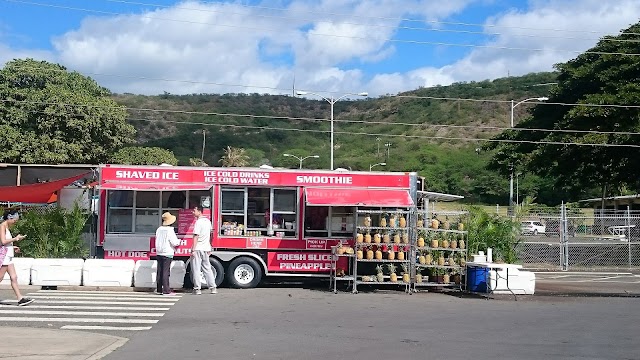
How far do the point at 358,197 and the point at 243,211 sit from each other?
2.92 meters

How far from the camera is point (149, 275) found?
17891 millimetres

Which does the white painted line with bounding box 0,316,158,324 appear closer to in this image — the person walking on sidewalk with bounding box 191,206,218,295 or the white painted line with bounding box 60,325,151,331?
the white painted line with bounding box 60,325,151,331

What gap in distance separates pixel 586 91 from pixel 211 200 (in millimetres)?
24861

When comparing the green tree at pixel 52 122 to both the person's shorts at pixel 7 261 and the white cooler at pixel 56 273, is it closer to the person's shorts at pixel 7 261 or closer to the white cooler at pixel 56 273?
the white cooler at pixel 56 273

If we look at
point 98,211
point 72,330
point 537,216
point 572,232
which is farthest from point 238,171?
point 572,232

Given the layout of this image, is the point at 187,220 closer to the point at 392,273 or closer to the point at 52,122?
the point at 392,273

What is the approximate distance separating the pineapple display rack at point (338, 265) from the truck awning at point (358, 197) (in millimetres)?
1136

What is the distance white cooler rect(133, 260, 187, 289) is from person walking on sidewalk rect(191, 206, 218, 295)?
59 centimetres

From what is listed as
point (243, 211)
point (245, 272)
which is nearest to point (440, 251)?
point (245, 272)

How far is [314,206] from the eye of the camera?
19.3 metres

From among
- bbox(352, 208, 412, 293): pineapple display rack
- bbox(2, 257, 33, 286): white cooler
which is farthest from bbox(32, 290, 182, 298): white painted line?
bbox(352, 208, 412, 293): pineapple display rack

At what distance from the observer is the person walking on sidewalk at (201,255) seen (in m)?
17.2

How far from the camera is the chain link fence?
27.8 meters

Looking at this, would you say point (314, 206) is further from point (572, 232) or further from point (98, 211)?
point (572, 232)
